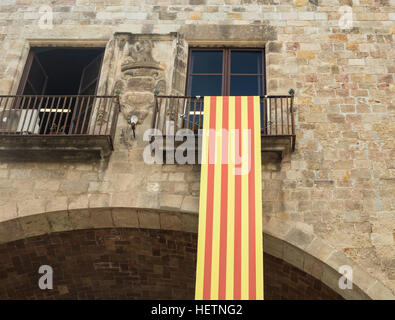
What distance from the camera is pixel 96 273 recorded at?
9375 mm

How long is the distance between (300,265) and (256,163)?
1581 mm

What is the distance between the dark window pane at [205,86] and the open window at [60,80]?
1.73 metres

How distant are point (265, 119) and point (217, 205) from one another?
2111 mm

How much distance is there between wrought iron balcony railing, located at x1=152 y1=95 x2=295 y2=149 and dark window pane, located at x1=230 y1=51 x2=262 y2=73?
3.00ft

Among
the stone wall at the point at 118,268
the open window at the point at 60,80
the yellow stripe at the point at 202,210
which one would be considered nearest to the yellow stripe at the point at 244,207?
the yellow stripe at the point at 202,210

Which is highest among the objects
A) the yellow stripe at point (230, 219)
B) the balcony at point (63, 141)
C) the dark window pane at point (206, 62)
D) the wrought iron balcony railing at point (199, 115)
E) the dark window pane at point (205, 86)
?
the dark window pane at point (206, 62)

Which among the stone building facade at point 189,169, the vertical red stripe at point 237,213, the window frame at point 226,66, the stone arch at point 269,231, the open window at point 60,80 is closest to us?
the vertical red stripe at point 237,213

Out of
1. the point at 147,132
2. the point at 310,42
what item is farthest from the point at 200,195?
the point at 310,42

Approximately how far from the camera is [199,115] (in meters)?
8.62

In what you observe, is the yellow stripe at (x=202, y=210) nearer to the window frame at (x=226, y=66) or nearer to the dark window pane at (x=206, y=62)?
the window frame at (x=226, y=66)

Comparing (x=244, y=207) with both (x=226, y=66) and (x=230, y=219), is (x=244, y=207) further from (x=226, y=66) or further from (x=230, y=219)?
(x=226, y=66)

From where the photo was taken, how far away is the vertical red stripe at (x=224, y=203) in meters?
6.76

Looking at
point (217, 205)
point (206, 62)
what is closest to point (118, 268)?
point (217, 205)

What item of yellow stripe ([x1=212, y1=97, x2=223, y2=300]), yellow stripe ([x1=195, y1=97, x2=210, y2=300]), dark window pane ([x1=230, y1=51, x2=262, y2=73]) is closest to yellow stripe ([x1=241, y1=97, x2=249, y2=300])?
yellow stripe ([x1=212, y1=97, x2=223, y2=300])
